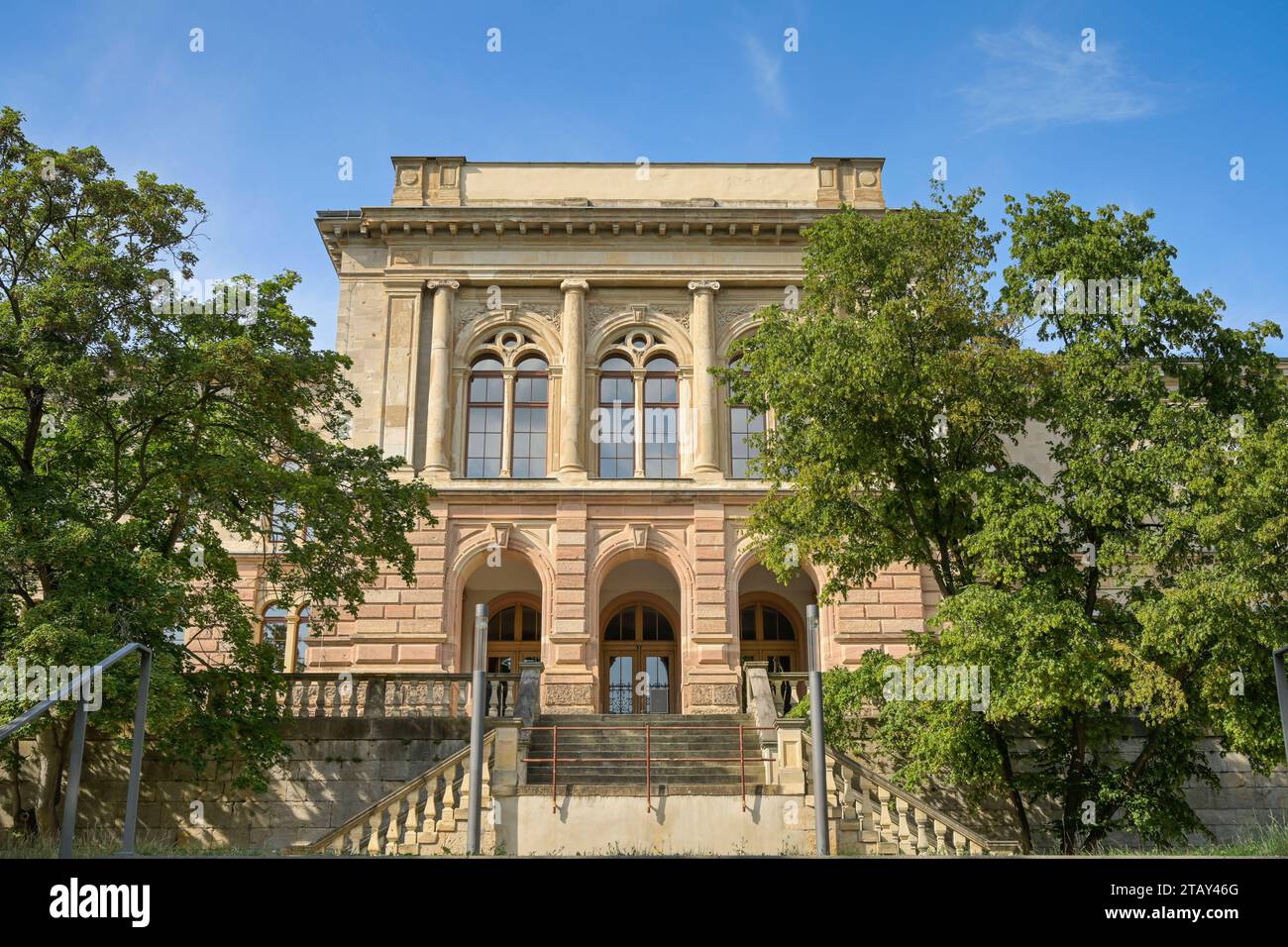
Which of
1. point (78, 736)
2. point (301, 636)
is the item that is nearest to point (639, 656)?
point (301, 636)

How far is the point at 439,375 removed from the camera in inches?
A: 1117

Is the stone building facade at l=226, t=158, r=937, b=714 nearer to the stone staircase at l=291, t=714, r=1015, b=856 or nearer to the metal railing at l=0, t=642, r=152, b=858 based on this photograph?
the stone staircase at l=291, t=714, r=1015, b=856

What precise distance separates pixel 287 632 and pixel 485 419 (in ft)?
24.0

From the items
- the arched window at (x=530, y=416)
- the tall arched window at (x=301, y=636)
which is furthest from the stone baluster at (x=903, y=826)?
the tall arched window at (x=301, y=636)

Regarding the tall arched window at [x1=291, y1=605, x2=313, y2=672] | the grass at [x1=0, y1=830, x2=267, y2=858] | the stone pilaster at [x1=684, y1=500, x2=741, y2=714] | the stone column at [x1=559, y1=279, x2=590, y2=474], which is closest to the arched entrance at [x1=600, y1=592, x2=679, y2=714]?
the stone pilaster at [x1=684, y1=500, x2=741, y2=714]

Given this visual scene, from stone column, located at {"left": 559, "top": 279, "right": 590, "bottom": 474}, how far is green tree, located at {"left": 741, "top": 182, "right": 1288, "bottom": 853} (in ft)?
29.7

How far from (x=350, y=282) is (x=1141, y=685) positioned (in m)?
21.5

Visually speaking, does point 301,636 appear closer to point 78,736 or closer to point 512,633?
point 512,633

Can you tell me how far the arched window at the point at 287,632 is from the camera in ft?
93.6

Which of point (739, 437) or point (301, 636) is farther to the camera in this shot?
point (301, 636)

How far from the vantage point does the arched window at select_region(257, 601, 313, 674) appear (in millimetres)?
28531

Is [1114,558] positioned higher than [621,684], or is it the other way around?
[1114,558]

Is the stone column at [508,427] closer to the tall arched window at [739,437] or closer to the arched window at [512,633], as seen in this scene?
the arched window at [512,633]

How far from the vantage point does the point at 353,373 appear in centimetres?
2898
